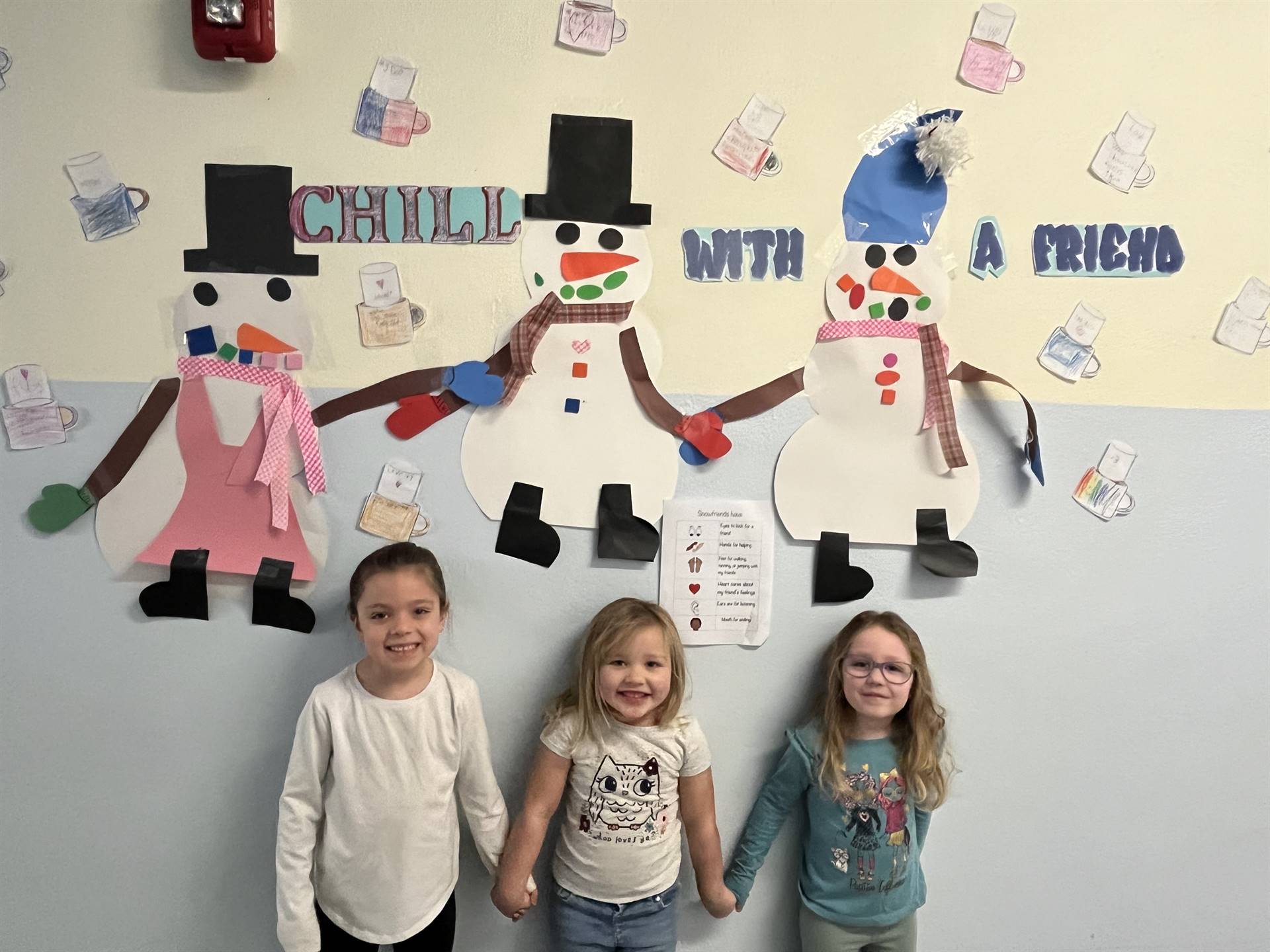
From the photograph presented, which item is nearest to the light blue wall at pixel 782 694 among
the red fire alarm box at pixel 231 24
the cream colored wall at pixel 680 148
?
the cream colored wall at pixel 680 148

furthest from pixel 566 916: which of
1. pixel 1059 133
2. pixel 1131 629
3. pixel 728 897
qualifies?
pixel 1059 133

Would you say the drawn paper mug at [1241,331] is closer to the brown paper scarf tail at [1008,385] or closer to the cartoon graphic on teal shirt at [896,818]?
the brown paper scarf tail at [1008,385]

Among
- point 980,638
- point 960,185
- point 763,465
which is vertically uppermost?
point 960,185

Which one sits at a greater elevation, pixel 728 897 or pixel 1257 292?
pixel 1257 292

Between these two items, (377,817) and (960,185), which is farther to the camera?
(960,185)

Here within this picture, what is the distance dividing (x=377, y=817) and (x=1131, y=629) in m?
1.36

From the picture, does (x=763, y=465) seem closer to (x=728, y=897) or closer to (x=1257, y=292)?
(x=728, y=897)

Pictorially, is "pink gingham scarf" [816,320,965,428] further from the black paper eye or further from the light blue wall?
the black paper eye

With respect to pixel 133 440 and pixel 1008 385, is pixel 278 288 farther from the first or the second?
pixel 1008 385

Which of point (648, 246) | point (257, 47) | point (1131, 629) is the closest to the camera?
point (257, 47)

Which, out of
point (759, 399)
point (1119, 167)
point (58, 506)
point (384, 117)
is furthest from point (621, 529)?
point (1119, 167)

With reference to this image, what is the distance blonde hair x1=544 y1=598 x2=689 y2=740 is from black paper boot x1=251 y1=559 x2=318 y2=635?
446 mm

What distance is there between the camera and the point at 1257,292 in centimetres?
147

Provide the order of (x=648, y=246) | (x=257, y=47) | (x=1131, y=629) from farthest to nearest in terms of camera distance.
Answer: (x=1131, y=629) → (x=648, y=246) → (x=257, y=47)
